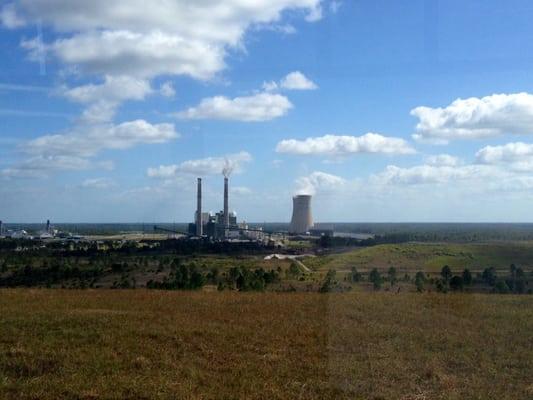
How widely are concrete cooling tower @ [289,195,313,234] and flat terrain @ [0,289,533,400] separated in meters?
50.4

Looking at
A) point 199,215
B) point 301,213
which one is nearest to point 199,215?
point 199,215

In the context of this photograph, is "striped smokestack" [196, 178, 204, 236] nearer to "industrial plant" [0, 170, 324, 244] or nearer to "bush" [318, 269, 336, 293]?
"industrial plant" [0, 170, 324, 244]

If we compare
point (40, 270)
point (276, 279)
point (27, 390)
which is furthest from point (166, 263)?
point (27, 390)

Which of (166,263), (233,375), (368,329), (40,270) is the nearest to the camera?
(233,375)

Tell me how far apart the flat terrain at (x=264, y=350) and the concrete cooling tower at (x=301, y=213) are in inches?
1985

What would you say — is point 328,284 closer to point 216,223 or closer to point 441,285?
point 441,285

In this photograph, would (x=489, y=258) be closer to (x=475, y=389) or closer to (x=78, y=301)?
(x=78, y=301)

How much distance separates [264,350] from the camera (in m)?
9.26

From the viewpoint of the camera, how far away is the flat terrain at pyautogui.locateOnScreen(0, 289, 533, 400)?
730 centimetres

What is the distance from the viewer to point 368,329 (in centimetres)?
1109

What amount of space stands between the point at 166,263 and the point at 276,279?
1642 centimetres

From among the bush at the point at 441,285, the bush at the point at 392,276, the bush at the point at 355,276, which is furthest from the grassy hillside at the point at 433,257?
the bush at the point at 441,285

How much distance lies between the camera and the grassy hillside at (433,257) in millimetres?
26938

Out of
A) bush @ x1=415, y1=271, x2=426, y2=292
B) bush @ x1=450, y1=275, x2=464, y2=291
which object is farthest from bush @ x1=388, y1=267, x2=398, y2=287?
bush @ x1=450, y1=275, x2=464, y2=291
